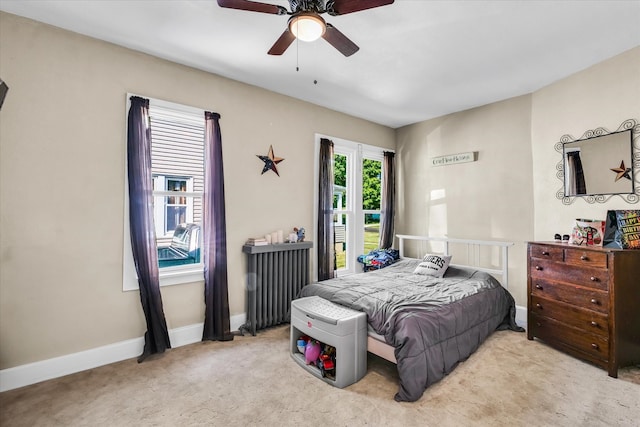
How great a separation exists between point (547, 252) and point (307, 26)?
9.60 ft

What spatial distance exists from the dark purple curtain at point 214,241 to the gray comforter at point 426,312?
33.3 inches

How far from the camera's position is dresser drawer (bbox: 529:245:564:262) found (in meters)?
2.81

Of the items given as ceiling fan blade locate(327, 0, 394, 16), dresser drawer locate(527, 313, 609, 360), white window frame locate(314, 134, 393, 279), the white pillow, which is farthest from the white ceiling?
dresser drawer locate(527, 313, 609, 360)

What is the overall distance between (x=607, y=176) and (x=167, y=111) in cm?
421

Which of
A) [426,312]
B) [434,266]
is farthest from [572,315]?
[426,312]

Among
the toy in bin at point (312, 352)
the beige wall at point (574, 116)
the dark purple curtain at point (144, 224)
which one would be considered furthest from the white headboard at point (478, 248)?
the dark purple curtain at point (144, 224)

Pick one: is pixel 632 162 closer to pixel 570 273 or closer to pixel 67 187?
pixel 570 273

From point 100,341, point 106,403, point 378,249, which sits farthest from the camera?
point 378,249

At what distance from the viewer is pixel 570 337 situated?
268 cm

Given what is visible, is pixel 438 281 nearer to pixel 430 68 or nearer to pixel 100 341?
pixel 430 68

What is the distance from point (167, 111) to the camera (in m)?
2.92

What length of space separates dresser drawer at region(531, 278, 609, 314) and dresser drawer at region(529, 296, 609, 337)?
39 millimetres

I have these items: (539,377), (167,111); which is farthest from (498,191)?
(167,111)

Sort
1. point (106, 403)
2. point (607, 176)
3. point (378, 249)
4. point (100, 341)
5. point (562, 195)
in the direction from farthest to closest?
1. point (378, 249)
2. point (562, 195)
3. point (607, 176)
4. point (100, 341)
5. point (106, 403)
